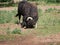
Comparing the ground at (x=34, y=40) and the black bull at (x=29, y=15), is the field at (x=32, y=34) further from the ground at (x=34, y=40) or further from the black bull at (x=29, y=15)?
the black bull at (x=29, y=15)

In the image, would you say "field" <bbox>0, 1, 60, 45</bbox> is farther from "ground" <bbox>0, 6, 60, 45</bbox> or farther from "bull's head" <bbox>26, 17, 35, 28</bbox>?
"bull's head" <bbox>26, 17, 35, 28</bbox>

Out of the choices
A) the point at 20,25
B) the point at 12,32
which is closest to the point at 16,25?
the point at 20,25

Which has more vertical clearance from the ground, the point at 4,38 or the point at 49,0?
the point at 4,38

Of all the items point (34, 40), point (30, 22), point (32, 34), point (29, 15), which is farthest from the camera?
point (29, 15)

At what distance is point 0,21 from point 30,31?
148 inches

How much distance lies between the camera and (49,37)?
513 inches

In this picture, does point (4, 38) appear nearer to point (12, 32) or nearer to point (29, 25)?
point (12, 32)

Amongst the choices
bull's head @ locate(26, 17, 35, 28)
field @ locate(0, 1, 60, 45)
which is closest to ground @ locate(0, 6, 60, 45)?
field @ locate(0, 1, 60, 45)

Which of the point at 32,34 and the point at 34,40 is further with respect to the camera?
the point at 32,34

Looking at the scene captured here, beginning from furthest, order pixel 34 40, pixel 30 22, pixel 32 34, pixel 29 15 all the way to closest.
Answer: pixel 29 15 < pixel 30 22 < pixel 32 34 < pixel 34 40

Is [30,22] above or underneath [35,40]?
underneath

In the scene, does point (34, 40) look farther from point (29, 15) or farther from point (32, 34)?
point (29, 15)

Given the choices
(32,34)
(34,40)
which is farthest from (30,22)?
(34,40)

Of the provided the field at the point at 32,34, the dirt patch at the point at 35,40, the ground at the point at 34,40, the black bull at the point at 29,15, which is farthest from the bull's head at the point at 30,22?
the dirt patch at the point at 35,40
